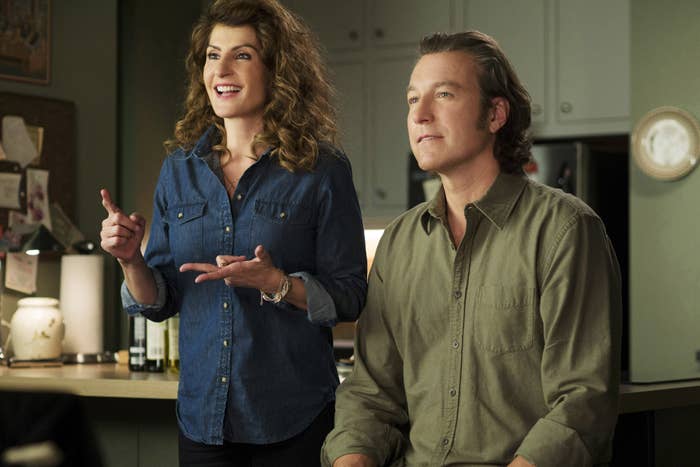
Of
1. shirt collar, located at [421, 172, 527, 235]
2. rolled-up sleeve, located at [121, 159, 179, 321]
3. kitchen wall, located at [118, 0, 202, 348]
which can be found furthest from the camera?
kitchen wall, located at [118, 0, 202, 348]

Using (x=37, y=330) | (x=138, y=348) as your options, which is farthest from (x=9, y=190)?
(x=138, y=348)

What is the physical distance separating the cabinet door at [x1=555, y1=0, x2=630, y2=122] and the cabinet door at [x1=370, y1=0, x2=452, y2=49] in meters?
0.60

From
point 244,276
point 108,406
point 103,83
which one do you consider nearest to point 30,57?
point 103,83

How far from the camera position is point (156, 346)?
9.21ft

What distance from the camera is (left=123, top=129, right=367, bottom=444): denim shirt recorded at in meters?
1.87

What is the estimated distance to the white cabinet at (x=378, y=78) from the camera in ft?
17.3

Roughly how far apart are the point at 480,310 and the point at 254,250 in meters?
0.42

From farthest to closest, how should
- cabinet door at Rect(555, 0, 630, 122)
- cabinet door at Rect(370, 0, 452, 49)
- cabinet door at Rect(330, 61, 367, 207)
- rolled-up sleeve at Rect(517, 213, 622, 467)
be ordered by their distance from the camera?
cabinet door at Rect(330, 61, 367, 207), cabinet door at Rect(370, 0, 452, 49), cabinet door at Rect(555, 0, 630, 122), rolled-up sleeve at Rect(517, 213, 622, 467)

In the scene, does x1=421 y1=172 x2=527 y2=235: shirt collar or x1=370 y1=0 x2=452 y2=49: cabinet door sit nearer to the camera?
x1=421 y1=172 x2=527 y2=235: shirt collar

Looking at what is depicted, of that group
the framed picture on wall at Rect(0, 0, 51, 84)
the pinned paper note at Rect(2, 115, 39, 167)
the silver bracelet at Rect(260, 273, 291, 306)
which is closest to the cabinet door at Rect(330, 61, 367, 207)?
the framed picture on wall at Rect(0, 0, 51, 84)

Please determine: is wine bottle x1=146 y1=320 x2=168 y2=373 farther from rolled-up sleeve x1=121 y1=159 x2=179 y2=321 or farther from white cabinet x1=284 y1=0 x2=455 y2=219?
white cabinet x1=284 y1=0 x2=455 y2=219

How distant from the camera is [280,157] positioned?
1942 millimetres

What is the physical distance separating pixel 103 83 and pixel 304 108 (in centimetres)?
274

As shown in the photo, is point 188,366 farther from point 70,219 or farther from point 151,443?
point 70,219
